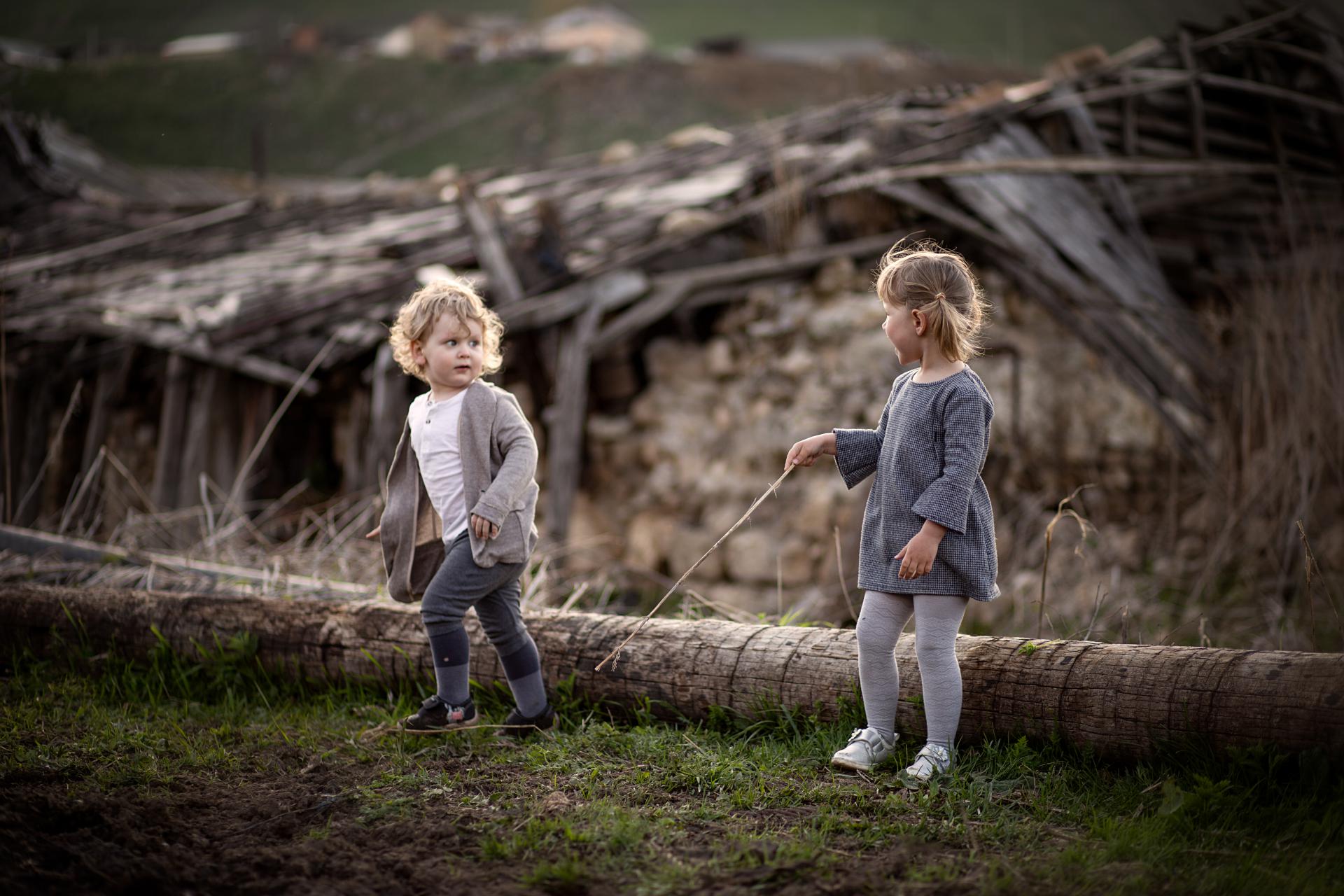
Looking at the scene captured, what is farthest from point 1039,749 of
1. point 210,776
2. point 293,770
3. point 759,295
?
point 759,295

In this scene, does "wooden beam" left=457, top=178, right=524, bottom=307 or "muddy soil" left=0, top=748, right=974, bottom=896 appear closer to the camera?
"muddy soil" left=0, top=748, right=974, bottom=896

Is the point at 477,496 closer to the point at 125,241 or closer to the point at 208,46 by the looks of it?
the point at 125,241

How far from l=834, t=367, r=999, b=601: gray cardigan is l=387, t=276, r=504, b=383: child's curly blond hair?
1.20 metres

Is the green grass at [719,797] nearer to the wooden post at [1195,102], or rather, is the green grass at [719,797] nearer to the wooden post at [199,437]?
the wooden post at [199,437]

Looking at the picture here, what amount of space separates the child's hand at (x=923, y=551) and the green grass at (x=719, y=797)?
543 millimetres

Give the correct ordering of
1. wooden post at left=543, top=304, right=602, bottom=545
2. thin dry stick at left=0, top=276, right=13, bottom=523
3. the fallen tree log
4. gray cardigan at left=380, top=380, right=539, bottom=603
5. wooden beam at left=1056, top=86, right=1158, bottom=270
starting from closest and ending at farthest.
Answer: the fallen tree log < gray cardigan at left=380, top=380, right=539, bottom=603 < thin dry stick at left=0, top=276, right=13, bottom=523 < wooden post at left=543, top=304, right=602, bottom=545 < wooden beam at left=1056, top=86, right=1158, bottom=270

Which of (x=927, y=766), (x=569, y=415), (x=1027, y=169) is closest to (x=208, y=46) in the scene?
(x=569, y=415)

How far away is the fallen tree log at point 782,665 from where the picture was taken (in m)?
2.43

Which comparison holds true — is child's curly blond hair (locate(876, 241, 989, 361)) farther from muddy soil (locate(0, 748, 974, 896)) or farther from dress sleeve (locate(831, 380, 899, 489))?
muddy soil (locate(0, 748, 974, 896))

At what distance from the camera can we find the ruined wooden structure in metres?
6.09

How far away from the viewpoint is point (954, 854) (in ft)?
7.29

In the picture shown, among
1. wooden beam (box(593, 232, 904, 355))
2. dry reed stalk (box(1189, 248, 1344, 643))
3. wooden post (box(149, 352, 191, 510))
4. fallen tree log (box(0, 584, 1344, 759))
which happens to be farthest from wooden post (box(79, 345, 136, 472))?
dry reed stalk (box(1189, 248, 1344, 643))

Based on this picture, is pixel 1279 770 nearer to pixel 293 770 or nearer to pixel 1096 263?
pixel 293 770

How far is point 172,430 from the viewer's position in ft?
21.1
